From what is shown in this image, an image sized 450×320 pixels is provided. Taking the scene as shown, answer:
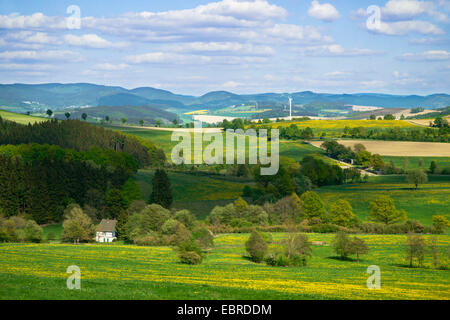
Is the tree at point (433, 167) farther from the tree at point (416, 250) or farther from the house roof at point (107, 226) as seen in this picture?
the tree at point (416, 250)

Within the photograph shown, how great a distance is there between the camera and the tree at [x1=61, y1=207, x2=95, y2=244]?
66.2 m

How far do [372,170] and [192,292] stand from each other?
108 meters

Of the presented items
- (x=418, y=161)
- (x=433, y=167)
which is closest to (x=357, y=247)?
(x=433, y=167)

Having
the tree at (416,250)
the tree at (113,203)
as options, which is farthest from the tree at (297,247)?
the tree at (113,203)

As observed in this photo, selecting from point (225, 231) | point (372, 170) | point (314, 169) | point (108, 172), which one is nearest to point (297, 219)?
point (225, 231)

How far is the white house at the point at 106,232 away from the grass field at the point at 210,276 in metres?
15.8

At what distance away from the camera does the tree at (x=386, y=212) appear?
7662cm

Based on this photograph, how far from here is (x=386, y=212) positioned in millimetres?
76625

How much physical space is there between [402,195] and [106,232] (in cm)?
4983

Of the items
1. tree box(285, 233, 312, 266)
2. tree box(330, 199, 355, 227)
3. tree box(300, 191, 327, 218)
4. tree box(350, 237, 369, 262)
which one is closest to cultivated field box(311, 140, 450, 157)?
tree box(300, 191, 327, 218)

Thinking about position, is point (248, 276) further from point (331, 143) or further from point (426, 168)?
point (331, 143)

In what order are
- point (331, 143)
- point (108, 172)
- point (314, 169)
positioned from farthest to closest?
point (331, 143)
point (314, 169)
point (108, 172)

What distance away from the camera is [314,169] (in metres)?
112
